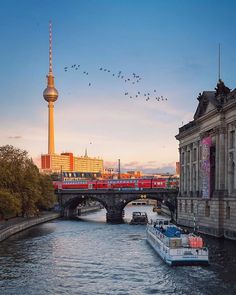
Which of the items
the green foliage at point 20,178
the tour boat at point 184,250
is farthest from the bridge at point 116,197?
the tour boat at point 184,250

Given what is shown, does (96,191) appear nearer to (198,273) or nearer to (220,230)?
(220,230)

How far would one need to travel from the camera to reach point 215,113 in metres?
105

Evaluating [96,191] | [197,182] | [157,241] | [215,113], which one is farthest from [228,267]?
[96,191]

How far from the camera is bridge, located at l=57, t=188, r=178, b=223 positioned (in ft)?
547

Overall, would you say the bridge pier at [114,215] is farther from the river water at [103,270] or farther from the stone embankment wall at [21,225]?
the river water at [103,270]

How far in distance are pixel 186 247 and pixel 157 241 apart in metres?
12.8

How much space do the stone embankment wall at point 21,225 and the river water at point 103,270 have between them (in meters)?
2.46

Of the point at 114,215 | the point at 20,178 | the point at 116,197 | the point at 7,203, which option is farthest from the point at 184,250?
the point at 116,197

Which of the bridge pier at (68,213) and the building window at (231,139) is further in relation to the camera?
the bridge pier at (68,213)

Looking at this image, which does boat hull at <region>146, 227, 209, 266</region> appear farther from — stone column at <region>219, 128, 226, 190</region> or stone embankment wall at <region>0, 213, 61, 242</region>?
stone embankment wall at <region>0, 213, 61, 242</region>

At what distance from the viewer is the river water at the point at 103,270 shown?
55.7m

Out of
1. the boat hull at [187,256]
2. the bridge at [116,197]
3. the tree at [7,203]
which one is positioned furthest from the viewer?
the bridge at [116,197]

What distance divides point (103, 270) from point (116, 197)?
106m

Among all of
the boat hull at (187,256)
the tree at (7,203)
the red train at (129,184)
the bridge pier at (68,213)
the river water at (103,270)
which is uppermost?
the red train at (129,184)
